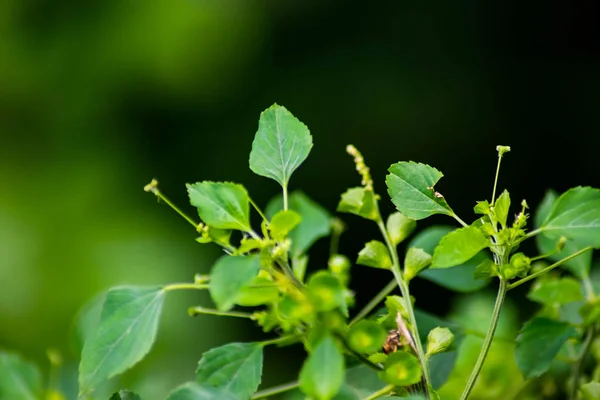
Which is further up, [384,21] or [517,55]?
[384,21]

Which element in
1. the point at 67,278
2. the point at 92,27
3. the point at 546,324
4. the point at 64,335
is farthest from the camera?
the point at 92,27

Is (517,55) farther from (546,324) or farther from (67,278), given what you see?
(546,324)

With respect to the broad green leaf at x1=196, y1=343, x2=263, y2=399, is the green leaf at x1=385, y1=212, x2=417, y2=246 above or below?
above

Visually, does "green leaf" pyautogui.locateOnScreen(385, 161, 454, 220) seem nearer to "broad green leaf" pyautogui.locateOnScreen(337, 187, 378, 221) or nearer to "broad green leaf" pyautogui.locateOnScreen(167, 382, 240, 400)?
"broad green leaf" pyautogui.locateOnScreen(337, 187, 378, 221)

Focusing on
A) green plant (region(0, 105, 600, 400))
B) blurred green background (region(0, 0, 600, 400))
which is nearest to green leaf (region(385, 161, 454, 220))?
green plant (region(0, 105, 600, 400))

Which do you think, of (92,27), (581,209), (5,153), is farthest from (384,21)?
(581,209)

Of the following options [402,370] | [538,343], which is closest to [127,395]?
[402,370]
